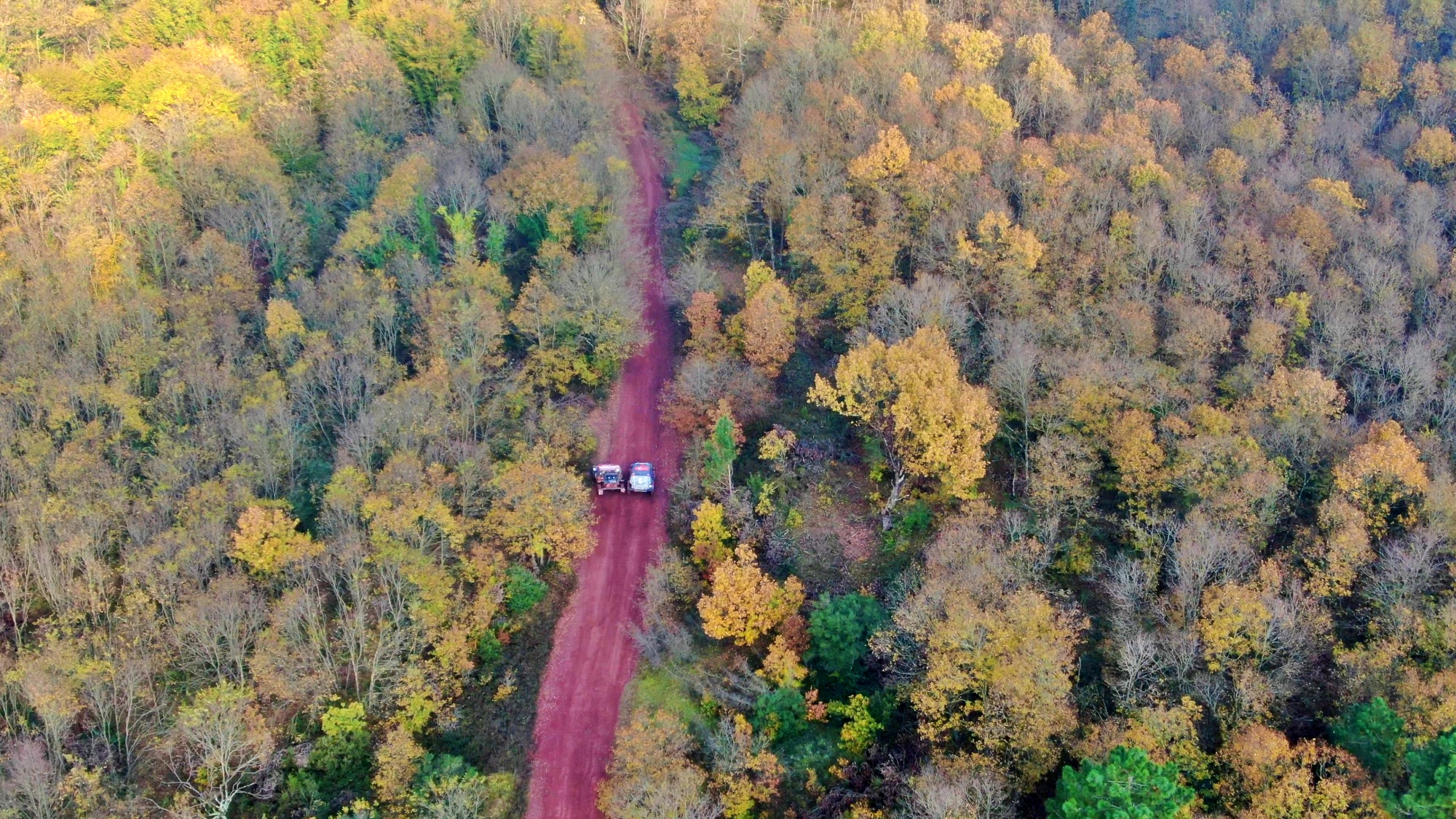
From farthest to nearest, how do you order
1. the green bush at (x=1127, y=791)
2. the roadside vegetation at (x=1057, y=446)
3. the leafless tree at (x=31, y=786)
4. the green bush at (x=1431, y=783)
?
the roadside vegetation at (x=1057, y=446), the leafless tree at (x=31, y=786), the green bush at (x=1127, y=791), the green bush at (x=1431, y=783)

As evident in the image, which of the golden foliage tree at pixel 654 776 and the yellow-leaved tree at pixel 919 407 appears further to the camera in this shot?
the yellow-leaved tree at pixel 919 407

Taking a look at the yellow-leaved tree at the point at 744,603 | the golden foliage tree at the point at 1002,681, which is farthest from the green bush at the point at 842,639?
the golden foliage tree at the point at 1002,681

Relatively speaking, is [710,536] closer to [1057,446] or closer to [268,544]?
[1057,446]

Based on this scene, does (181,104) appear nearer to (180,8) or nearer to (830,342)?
(180,8)

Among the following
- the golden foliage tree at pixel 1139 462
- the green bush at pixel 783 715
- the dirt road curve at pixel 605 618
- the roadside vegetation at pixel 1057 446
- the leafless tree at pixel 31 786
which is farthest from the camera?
the golden foliage tree at pixel 1139 462

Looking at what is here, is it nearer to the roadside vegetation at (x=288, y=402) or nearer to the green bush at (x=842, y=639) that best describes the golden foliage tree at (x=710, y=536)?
the roadside vegetation at (x=288, y=402)

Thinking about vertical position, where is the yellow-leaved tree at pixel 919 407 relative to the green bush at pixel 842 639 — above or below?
above
